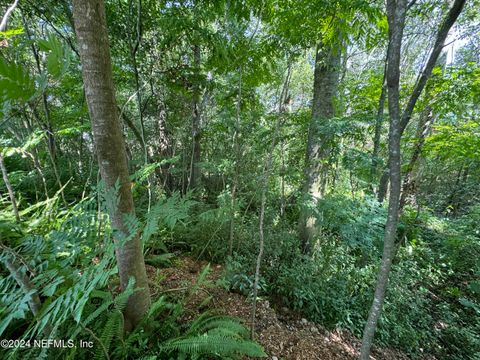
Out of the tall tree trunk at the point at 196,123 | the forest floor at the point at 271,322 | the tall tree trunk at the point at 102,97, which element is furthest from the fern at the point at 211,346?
the tall tree trunk at the point at 196,123

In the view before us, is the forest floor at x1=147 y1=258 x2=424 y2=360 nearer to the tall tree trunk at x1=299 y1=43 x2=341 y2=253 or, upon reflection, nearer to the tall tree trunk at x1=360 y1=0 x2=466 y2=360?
the tall tree trunk at x1=360 y1=0 x2=466 y2=360

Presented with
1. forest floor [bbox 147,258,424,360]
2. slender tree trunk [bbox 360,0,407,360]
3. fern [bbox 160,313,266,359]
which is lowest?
forest floor [bbox 147,258,424,360]

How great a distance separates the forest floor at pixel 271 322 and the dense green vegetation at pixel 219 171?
0.50 feet

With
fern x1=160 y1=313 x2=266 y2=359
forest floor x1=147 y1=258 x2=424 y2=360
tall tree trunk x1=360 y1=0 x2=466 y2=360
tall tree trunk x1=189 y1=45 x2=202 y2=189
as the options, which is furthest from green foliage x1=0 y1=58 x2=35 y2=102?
tall tree trunk x1=189 y1=45 x2=202 y2=189

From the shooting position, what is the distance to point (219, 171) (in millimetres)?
3697

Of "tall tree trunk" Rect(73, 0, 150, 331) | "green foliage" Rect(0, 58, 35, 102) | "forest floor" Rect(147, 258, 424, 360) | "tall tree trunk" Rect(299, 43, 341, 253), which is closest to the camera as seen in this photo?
"green foliage" Rect(0, 58, 35, 102)

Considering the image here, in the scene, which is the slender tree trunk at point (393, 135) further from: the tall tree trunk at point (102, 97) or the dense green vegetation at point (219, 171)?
the tall tree trunk at point (102, 97)

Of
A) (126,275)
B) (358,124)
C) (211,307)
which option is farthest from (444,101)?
(126,275)

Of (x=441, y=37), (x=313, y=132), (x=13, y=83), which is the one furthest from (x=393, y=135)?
(x=13, y=83)

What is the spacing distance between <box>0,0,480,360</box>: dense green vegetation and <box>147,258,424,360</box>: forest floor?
15 cm

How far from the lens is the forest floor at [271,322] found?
234 cm

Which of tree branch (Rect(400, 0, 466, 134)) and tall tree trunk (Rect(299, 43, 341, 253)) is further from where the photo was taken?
tall tree trunk (Rect(299, 43, 341, 253))

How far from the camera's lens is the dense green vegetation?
4.22 feet

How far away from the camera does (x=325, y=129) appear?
113 inches
